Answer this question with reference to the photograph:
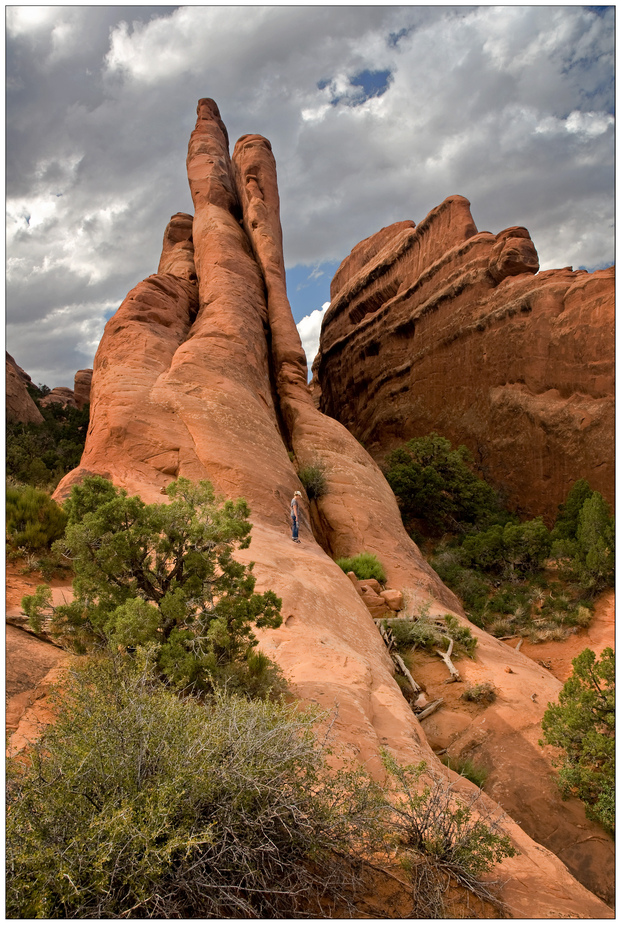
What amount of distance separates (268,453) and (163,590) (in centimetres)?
831

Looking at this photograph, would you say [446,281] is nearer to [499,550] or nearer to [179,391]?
[499,550]

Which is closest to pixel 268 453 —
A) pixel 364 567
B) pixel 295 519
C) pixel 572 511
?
pixel 295 519

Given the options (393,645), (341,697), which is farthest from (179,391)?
(341,697)

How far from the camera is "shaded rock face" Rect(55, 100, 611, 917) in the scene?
5855 millimetres

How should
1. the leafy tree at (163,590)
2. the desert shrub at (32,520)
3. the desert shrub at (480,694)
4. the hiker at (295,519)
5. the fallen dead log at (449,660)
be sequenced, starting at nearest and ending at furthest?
the leafy tree at (163,590) → the desert shrub at (32,520) → the desert shrub at (480,694) → the fallen dead log at (449,660) → the hiker at (295,519)

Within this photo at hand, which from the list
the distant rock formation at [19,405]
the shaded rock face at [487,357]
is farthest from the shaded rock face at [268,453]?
the distant rock formation at [19,405]

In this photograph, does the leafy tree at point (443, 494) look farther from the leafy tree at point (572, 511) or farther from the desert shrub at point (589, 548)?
the desert shrub at point (589, 548)

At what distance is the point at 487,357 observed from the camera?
26.8m

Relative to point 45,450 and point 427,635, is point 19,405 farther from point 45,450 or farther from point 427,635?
point 427,635

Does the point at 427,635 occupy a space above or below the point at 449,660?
above

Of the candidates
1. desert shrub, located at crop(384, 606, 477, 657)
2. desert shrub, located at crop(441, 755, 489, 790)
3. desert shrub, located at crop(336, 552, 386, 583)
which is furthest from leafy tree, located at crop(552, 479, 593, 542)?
desert shrub, located at crop(441, 755, 489, 790)

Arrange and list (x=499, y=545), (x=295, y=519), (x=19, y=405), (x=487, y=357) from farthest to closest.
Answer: (x=19, y=405) → (x=487, y=357) → (x=499, y=545) → (x=295, y=519)

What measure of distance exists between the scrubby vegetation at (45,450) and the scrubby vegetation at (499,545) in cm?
1457

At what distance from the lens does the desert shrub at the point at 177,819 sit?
8.45 ft
